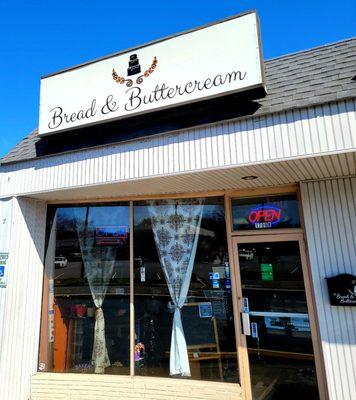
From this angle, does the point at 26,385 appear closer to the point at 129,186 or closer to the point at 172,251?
the point at 172,251

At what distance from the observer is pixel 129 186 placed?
4.63m

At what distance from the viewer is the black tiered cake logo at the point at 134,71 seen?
15.6ft

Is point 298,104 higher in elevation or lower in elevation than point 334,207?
higher

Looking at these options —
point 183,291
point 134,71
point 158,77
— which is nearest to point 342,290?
point 183,291

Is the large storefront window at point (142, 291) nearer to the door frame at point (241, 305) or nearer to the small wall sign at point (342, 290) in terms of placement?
the door frame at point (241, 305)

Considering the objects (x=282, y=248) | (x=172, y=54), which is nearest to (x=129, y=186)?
(x=172, y=54)

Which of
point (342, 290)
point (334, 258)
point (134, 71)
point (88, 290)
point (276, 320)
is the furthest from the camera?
point (88, 290)

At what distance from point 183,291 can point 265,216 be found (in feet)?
5.52

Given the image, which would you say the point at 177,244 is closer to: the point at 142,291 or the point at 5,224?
the point at 142,291

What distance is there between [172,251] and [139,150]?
175 centimetres

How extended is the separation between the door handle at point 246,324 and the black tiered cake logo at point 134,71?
3.62 meters

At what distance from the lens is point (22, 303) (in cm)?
510

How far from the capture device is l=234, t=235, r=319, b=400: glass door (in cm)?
425

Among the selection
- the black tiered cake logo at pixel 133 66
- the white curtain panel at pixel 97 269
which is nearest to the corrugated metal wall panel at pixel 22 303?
Answer: the white curtain panel at pixel 97 269
